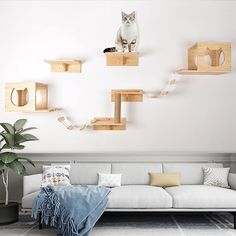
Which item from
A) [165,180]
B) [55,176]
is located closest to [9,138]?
[55,176]

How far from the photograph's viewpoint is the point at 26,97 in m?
4.75

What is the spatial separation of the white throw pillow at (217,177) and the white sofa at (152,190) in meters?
0.07

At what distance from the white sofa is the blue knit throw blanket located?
0.60 ft

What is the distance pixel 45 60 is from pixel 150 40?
1331mm

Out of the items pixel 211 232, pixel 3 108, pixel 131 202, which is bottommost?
pixel 211 232

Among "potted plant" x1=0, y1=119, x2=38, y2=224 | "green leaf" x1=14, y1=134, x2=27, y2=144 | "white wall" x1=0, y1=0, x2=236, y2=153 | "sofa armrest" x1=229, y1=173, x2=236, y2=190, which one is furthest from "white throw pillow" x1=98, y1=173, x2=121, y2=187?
"sofa armrest" x1=229, y1=173, x2=236, y2=190

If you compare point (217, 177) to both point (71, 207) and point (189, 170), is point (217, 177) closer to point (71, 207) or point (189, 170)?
point (189, 170)

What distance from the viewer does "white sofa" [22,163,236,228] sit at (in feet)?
12.7

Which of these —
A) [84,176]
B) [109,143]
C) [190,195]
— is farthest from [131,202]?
[109,143]

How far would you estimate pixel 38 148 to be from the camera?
194 inches

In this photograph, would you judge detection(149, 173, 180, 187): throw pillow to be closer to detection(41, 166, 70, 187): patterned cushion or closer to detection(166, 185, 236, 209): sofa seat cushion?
detection(166, 185, 236, 209): sofa seat cushion

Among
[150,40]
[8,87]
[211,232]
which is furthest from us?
[150,40]

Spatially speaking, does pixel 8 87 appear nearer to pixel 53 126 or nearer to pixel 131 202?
pixel 53 126

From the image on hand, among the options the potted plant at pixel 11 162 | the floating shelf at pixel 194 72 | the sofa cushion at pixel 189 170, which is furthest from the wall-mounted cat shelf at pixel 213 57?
the potted plant at pixel 11 162
